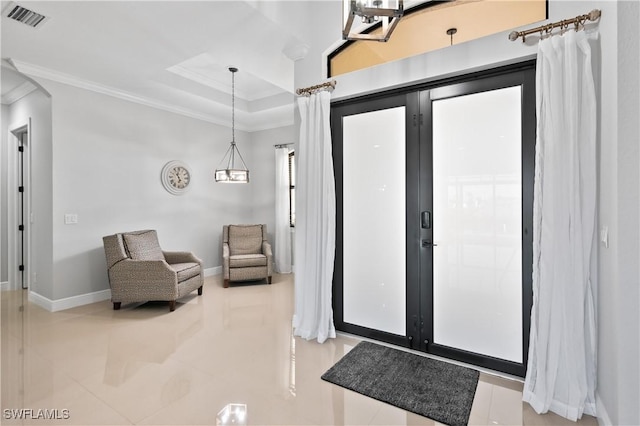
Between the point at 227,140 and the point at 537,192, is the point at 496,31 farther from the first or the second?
the point at 227,140

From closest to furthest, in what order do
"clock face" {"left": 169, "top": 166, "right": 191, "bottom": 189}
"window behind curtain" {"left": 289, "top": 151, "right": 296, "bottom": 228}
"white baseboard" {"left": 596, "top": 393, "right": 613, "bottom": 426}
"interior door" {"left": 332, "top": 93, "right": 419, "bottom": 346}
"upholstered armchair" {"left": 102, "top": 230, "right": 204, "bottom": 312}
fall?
"white baseboard" {"left": 596, "top": 393, "right": 613, "bottom": 426}
"interior door" {"left": 332, "top": 93, "right": 419, "bottom": 346}
"upholstered armchair" {"left": 102, "top": 230, "right": 204, "bottom": 312}
"clock face" {"left": 169, "top": 166, "right": 191, "bottom": 189}
"window behind curtain" {"left": 289, "top": 151, "right": 296, "bottom": 228}

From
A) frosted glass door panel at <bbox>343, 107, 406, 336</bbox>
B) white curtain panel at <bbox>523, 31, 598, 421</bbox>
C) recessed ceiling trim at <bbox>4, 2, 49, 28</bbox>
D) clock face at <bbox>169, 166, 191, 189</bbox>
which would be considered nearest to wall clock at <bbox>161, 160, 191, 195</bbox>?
clock face at <bbox>169, 166, 191, 189</bbox>

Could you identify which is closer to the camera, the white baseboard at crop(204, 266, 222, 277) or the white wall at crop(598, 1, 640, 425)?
the white wall at crop(598, 1, 640, 425)

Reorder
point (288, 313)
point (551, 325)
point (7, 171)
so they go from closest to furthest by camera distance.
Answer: point (551, 325), point (288, 313), point (7, 171)

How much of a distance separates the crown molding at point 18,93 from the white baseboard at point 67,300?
2.69 m

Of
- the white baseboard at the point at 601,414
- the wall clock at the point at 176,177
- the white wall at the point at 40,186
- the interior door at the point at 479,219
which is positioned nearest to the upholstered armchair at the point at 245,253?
the wall clock at the point at 176,177

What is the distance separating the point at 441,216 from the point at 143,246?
12.5 ft

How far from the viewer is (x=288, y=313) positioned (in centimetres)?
383

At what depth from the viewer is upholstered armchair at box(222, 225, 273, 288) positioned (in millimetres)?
5043

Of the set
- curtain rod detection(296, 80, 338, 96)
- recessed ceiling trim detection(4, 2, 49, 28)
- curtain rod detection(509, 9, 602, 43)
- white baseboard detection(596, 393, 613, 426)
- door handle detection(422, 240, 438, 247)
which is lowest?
white baseboard detection(596, 393, 613, 426)

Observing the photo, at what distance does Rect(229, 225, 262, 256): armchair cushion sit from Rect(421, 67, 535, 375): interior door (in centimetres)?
353

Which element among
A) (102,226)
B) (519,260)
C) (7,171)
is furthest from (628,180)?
(7,171)

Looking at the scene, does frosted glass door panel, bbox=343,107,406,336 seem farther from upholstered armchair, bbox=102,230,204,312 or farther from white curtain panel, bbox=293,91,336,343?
upholstered armchair, bbox=102,230,204,312

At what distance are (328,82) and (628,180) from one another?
234cm
